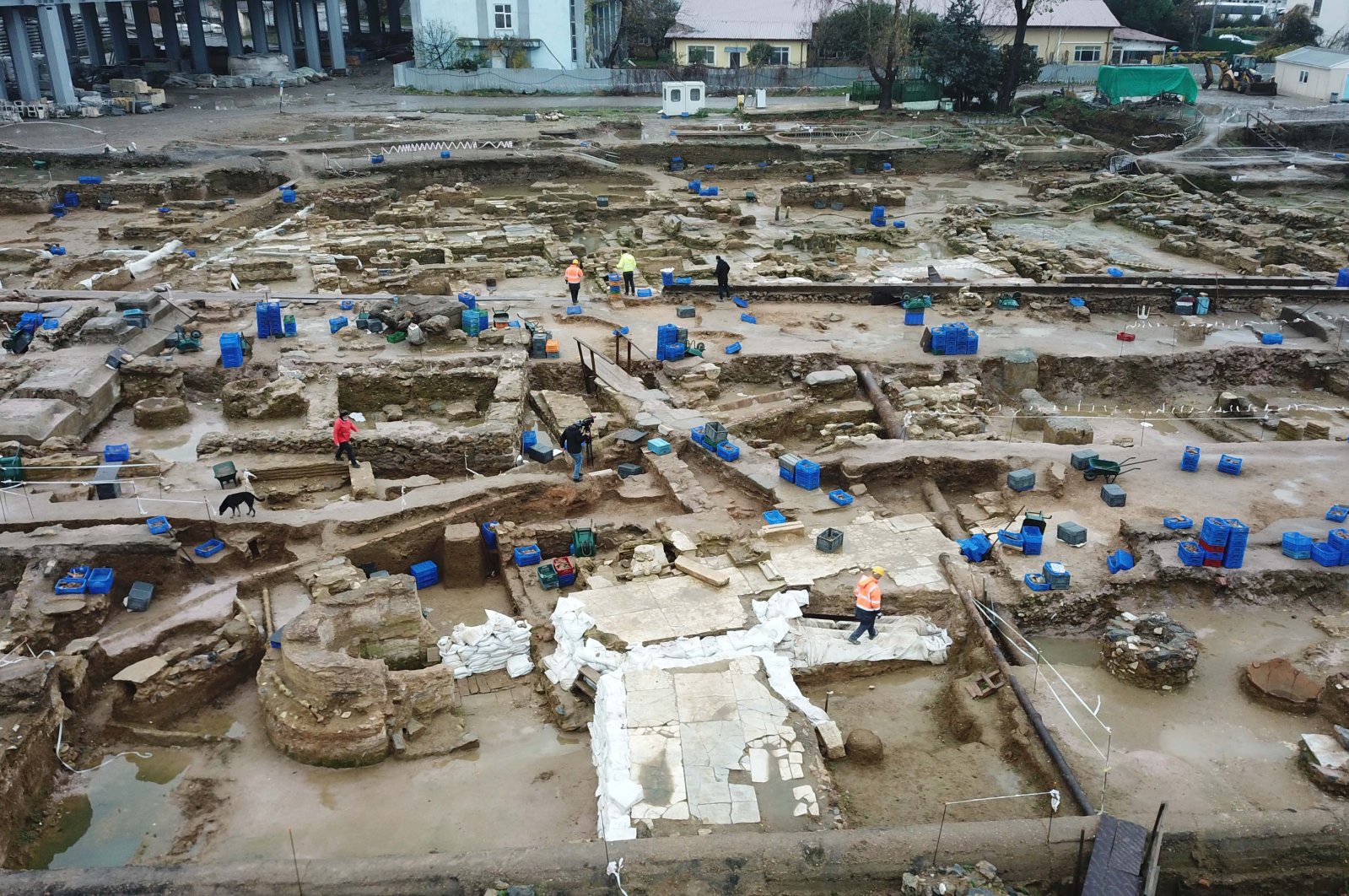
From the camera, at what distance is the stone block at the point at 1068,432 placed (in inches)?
555

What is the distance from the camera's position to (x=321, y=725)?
28.6 feet

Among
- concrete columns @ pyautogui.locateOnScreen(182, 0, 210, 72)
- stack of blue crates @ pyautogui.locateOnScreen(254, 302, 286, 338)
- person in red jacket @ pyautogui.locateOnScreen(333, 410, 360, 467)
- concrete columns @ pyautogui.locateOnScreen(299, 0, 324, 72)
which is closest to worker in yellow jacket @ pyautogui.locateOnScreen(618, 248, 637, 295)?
stack of blue crates @ pyautogui.locateOnScreen(254, 302, 286, 338)

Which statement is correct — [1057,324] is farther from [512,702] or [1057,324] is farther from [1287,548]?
[512,702]

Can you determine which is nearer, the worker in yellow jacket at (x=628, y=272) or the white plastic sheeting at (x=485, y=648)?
the white plastic sheeting at (x=485, y=648)

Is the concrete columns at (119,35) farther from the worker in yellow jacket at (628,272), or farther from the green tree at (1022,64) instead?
the worker in yellow jacket at (628,272)

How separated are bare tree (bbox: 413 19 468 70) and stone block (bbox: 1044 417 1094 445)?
42.2 meters

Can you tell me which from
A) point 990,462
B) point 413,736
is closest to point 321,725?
point 413,736

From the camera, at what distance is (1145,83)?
4097cm

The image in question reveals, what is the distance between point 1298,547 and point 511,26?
152ft

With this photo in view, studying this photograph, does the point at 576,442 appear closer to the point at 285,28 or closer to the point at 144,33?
the point at 285,28

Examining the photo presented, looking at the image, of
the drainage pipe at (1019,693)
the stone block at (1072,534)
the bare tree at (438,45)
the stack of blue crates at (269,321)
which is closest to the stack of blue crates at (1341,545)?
the stone block at (1072,534)

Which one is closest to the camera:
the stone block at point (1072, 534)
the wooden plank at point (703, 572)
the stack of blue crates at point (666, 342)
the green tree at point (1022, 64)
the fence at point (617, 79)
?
the wooden plank at point (703, 572)

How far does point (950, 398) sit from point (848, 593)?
19.8 feet

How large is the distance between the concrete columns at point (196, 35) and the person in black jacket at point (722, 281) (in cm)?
4117
